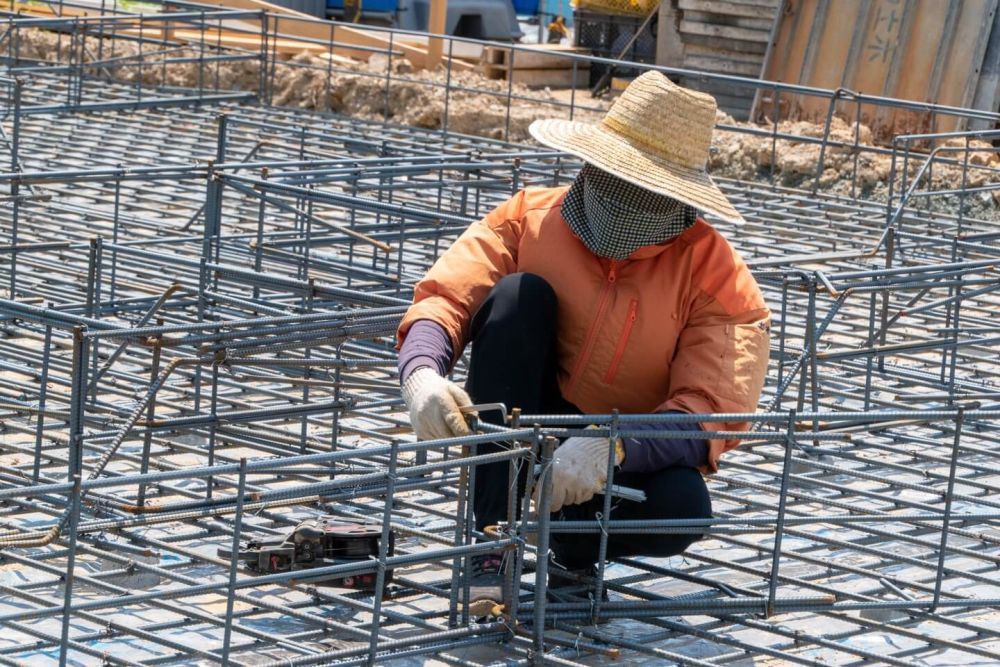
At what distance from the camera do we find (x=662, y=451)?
4.20 metres

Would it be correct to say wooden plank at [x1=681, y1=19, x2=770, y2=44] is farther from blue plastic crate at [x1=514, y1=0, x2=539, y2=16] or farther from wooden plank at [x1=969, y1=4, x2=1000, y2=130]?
blue plastic crate at [x1=514, y1=0, x2=539, y2=16]

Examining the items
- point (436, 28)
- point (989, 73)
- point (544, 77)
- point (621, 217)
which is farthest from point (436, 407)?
point (544, 77)

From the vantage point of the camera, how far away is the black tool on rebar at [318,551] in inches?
173

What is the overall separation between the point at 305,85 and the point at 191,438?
1007 centimetres

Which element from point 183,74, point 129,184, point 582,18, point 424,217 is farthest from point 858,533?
point 582,18

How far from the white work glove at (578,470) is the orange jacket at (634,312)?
0.34 meters

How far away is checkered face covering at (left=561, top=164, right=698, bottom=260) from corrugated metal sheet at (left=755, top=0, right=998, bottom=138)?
32.7ft

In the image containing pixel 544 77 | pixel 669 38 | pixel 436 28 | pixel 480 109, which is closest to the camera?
pixel 480 109

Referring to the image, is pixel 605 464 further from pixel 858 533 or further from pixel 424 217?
pixel 424 217

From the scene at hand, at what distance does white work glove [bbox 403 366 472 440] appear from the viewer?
3.93 m

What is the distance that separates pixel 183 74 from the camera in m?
16.9

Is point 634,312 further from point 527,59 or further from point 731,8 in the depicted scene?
point 527,59

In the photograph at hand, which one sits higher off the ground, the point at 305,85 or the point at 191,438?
the point at 305,85

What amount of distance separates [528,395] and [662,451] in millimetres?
377
